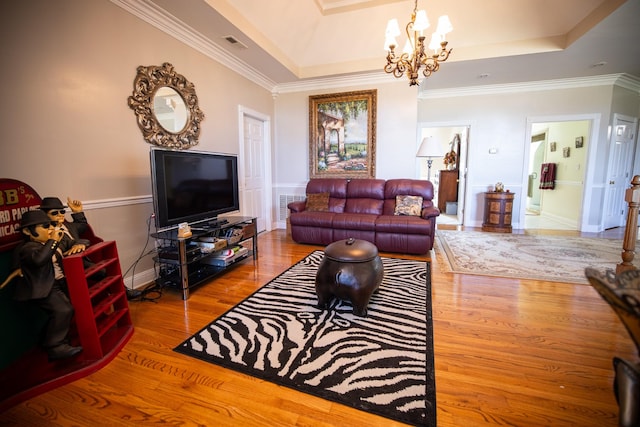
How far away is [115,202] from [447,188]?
712 centimetres

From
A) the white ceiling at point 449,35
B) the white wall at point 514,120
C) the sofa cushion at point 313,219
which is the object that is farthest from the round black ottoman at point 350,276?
the white wall at point 514,120

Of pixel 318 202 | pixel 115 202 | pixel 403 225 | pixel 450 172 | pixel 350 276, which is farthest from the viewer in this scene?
pixel 450 172

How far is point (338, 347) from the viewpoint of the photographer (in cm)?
184

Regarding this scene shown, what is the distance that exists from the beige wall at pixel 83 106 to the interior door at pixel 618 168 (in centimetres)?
722

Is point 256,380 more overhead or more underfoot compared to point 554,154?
more underfoot

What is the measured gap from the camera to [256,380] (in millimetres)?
1569

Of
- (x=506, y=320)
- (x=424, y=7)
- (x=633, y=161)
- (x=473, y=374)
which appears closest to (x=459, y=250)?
(x=506, y=320)

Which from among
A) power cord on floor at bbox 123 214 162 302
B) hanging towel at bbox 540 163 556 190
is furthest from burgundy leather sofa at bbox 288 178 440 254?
hanging towel at bbox 540 163 556 190

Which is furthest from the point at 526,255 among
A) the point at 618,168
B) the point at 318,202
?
the point at 618,168

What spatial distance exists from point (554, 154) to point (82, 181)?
28.8ft

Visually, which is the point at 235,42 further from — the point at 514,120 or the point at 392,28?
the point at 514,120

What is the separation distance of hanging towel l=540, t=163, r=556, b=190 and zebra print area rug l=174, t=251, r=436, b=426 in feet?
20.2

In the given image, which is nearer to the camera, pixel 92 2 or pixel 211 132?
pixel 92 2

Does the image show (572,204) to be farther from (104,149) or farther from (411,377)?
(104,149)
